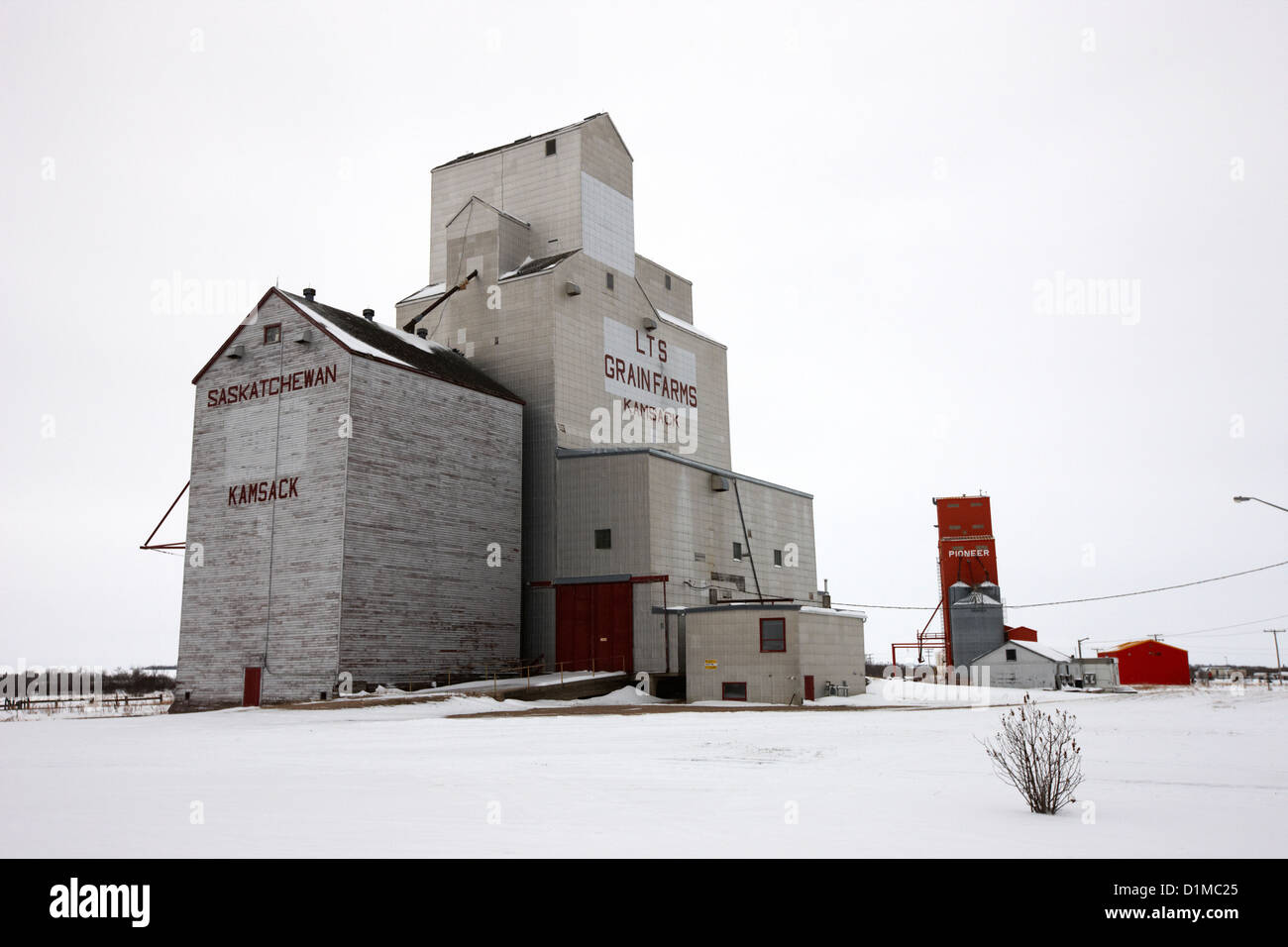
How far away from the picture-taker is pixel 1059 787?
38.7ft

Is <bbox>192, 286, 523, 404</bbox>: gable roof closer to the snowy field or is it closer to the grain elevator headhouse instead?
the grain elevator headhouse

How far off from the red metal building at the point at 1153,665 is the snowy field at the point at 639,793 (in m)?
60.9

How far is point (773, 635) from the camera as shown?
3912cm

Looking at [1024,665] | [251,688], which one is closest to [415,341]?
[251,688]

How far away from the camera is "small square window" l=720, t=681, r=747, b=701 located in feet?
128

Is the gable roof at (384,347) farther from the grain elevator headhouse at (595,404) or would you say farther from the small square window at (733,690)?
the small square window at (733,690)

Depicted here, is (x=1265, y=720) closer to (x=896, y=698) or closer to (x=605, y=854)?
(x=896, y=698)

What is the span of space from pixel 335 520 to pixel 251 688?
25.4 ft

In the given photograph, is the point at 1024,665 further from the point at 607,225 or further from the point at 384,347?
the point at 384,347

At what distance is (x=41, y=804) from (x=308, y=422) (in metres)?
29.8

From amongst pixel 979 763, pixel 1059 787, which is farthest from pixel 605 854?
pixel 979 763

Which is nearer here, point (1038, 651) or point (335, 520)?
point (335, 520)

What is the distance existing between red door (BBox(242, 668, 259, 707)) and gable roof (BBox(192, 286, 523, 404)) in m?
13.4

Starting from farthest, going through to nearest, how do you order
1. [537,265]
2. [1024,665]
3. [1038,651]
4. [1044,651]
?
1. [1044,651]
2. [1038,651]
3. [1024,665]
4. [537,265]
